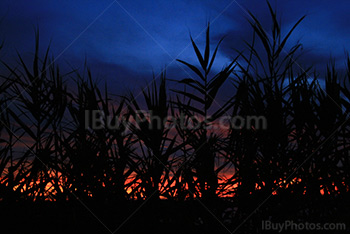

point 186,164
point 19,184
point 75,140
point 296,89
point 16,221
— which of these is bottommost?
point 16,221

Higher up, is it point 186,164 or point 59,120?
point 59,120

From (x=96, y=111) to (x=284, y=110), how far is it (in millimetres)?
1503

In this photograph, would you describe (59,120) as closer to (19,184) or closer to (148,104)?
(19,184)

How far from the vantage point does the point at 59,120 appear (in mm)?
3193

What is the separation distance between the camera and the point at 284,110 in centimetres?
290

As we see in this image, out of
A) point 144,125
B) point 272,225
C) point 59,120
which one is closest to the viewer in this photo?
point 272,225

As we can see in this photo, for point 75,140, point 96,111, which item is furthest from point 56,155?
point 96,111

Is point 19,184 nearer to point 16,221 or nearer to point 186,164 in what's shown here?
point 16,221

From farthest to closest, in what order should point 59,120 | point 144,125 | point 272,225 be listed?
point 59,120 → point 144,125 → point 272,225

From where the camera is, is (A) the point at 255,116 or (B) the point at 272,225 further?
(A) the point at 255,116

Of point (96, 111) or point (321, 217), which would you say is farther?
point (96, 111)

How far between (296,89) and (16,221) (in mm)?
2404

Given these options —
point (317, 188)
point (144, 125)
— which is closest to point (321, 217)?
point (317, 188)

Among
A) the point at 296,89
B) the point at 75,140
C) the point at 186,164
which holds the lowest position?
the point at 186,164
